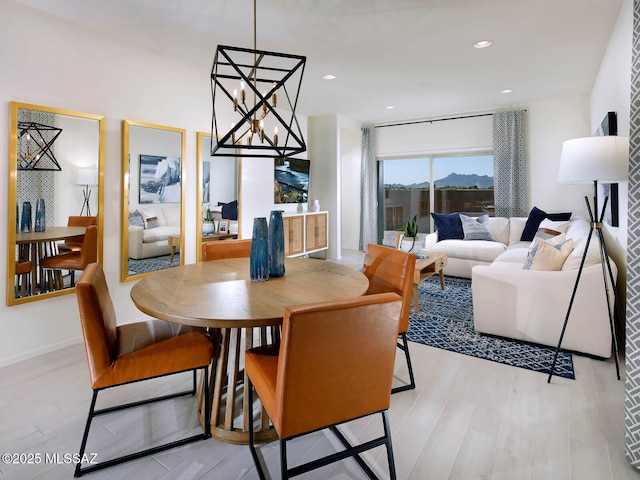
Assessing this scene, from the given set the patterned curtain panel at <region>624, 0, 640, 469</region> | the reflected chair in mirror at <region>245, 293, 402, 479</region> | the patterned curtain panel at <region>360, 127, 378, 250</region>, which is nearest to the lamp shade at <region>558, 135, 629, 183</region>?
the patterned curtain panel at <region>624, 0, 640, 469</region>

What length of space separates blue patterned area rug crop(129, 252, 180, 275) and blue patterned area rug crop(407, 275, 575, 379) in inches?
93.5

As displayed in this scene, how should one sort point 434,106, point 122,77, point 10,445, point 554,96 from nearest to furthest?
point 10,445
point 122,77
point 554,96
point 434,106

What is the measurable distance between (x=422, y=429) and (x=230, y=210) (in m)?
3.25

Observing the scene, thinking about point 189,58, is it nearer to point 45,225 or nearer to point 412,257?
point 45,225

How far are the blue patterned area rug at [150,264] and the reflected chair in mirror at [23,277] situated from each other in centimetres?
77

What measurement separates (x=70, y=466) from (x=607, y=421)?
2.61m

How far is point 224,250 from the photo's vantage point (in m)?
2.84

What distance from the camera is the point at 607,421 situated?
1.95 m

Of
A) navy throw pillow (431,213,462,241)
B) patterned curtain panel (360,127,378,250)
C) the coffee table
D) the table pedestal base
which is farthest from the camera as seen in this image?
patterned curtain panel (360,127,378,250)

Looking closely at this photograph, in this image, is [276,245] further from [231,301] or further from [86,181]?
[86,181]

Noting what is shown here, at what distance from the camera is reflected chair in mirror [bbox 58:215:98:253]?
292 cm

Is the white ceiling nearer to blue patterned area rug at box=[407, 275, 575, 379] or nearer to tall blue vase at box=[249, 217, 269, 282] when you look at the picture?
tall blue vase at box=[249, 217, 269, 282]

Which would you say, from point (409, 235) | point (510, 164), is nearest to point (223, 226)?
point (409, 235)

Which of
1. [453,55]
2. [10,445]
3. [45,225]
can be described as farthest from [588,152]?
[45,225]
